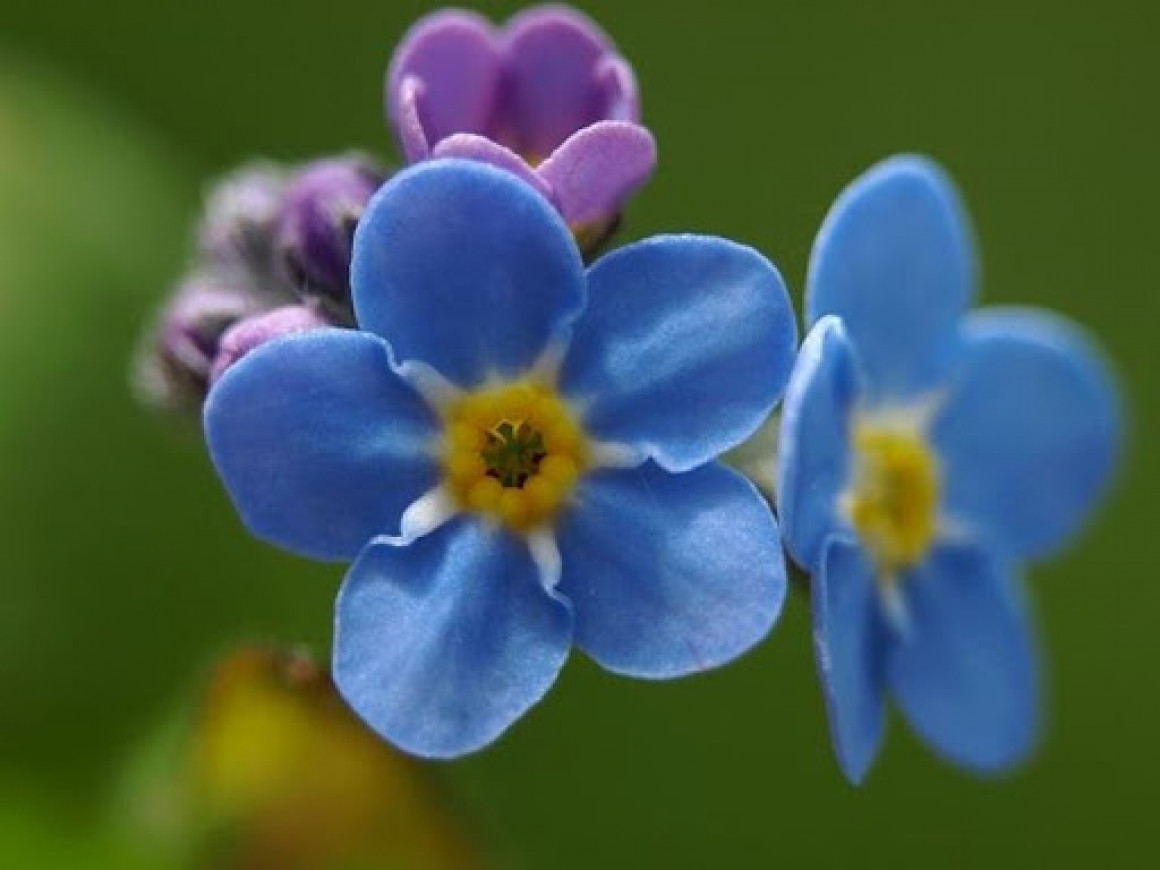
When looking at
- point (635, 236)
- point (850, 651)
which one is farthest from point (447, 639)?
point (635, 236)

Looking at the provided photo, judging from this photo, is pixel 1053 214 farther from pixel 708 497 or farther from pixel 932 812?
pixel 708 497

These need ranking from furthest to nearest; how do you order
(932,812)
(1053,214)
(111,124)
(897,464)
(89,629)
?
(1053,214) < (932,812) < (111,124) < (89,629) < (897,464)

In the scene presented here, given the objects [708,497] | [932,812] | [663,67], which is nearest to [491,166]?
[708,497]

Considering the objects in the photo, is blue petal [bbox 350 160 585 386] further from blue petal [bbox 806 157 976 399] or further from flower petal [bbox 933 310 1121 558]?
flower petal [bbox 933 310 1121 558]

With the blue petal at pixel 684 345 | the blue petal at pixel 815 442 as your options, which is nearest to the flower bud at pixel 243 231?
the blue petal at pixel 684 345

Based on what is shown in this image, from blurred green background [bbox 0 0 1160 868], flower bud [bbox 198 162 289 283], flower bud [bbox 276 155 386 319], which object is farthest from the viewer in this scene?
blurred green background [bbox 0 0 1160 868]

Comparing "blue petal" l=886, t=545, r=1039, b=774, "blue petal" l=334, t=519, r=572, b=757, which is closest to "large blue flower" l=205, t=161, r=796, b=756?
"blue petal" l=334, t=519, r=572, b=757
